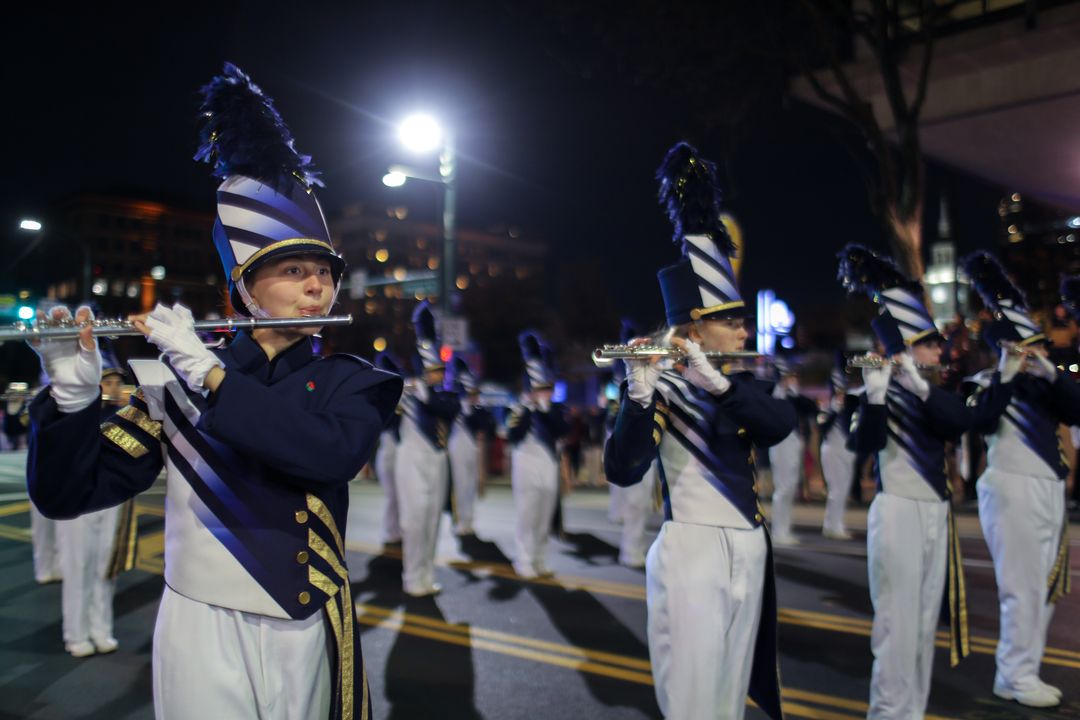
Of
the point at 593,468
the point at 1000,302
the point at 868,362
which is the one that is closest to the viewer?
the point at 868,362

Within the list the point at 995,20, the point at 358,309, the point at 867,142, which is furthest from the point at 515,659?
the point at 358,309

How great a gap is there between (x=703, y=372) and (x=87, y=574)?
510 centimetres

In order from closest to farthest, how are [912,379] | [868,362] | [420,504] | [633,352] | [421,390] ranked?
[633,352]
[868,362]
[912,379]
[420,504]
[421,390]

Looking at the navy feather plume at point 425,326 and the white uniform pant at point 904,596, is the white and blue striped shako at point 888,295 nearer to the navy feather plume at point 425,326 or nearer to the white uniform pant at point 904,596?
the white uniform pant at point 904,596

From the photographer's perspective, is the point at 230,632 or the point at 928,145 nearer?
the point at 230,632

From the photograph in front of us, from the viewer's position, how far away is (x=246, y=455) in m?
2.43

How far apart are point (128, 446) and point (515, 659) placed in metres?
4.43

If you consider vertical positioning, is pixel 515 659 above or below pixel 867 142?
below

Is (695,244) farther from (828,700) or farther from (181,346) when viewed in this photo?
(828,700)

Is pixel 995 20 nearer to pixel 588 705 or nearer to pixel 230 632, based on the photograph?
pixel 588 705

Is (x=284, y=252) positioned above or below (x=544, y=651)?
above

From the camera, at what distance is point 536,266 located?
111375 mm

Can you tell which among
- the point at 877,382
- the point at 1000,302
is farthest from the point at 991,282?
the point at 877,382

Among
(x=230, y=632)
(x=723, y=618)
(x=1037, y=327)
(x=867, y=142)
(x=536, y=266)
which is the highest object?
(x=536, y=266)
